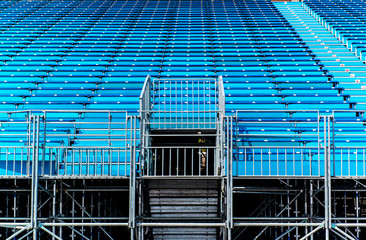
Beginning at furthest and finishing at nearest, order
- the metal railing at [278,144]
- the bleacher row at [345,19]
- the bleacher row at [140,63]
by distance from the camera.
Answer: the bleacher row at [345,19] → the bleacher row at [140,63] → the metal railing at [278,144]

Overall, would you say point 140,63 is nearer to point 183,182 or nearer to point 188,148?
point 188,148

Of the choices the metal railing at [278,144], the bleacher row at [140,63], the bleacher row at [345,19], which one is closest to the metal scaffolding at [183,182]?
the metal railing at [278,144]

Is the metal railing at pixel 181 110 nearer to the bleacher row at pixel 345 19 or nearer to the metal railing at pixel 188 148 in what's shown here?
the metal railing at pixel 188 148

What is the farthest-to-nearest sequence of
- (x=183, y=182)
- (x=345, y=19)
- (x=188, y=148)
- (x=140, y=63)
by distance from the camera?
(x=345, y=19)
(x=140, y=63)
(x=188, y=148)
(x=183, y=182)

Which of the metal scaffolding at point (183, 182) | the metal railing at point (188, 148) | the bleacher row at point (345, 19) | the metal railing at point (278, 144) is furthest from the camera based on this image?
the bleacher row at point (345, 19)

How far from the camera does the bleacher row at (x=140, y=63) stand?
8703mm

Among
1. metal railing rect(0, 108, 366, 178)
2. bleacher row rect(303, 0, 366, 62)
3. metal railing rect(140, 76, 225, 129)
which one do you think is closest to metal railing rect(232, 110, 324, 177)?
metal railing rect(0, 108, 366, 178)

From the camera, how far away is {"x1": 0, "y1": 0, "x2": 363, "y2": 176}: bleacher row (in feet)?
28.6

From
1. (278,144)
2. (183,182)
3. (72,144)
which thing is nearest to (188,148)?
(183,182)

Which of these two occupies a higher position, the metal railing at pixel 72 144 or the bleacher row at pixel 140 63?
the bleacher row at pixel 140 63

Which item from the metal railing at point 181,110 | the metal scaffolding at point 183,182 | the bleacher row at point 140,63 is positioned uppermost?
the bleacher row at point 140,63

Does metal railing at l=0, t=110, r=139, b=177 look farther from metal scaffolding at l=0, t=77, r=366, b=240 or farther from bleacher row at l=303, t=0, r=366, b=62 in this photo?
bleacher row at l=303, t=0, r=366, b=62

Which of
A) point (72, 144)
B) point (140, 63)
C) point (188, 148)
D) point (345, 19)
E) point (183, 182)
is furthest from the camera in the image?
point (345, 19)

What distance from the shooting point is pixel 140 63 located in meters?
11.3
